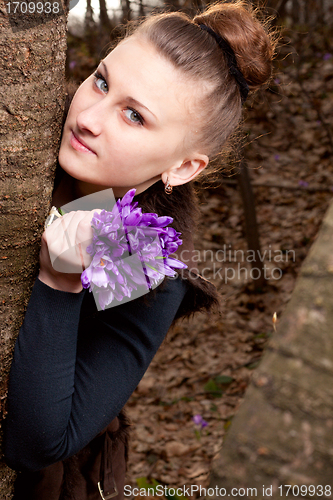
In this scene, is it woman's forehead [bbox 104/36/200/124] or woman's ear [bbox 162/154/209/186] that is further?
woman's ear [bbox 162/154/209/186]

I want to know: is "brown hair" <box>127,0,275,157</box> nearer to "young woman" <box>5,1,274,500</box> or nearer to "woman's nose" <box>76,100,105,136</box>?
"young woman" <box>5,1,274,500</box>

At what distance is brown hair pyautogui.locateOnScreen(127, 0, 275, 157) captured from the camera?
4.10 feet

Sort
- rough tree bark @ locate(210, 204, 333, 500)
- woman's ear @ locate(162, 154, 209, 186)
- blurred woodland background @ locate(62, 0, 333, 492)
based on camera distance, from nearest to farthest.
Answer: rough tree bark @ locate(210, 204, 333, 500), woman's ear @ locate(162, 154, 209, 186), blurred woodland background @ locate(62, 0, 333, 492)

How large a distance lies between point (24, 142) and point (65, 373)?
0.59 meters

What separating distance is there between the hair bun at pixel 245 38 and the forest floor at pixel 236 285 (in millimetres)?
937

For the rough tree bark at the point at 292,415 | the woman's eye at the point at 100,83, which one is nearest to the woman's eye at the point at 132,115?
the woman's eye at the point at 100,83

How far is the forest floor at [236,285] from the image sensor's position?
135 inches

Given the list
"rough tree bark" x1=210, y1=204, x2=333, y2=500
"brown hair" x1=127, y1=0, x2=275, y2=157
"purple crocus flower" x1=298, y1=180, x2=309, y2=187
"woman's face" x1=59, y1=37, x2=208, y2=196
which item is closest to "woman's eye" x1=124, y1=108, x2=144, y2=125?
"woman's face" x1=59, y1=37, x2=208, y2=196

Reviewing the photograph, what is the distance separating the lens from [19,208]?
0.99m

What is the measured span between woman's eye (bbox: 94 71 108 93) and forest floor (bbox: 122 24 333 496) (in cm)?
144

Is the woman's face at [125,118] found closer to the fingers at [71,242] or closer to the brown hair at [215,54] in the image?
the brown hair at [215,54]

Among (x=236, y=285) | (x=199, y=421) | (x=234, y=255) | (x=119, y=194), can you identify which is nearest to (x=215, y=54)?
(x=119, y=194)

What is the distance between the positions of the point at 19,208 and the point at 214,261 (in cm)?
406

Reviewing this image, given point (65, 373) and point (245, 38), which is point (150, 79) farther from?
point (65, 373)
